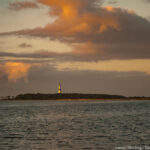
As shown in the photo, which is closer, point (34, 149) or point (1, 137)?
point (34, 149)

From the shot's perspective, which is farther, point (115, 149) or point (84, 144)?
point (84, 144)

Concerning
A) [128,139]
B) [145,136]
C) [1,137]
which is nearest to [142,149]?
[128,139]

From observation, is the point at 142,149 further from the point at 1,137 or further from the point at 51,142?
the point at 1,137

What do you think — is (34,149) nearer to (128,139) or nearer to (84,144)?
(84,144)

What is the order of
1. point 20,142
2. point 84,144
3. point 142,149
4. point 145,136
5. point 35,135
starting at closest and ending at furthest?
point 142,149
point 84,144
point 20,142
point 145,136
point 35,135

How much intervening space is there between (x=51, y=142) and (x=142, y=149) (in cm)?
903

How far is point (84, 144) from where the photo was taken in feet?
89.0

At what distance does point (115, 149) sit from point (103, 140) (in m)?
4.59

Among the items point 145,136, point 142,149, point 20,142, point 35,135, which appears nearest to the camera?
point 142,149

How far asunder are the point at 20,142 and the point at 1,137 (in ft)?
14.0

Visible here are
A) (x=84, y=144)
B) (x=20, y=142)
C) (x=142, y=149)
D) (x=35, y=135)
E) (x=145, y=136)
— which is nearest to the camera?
(x=142, y=149)

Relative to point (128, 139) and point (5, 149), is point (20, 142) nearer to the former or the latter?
point (5, 149)

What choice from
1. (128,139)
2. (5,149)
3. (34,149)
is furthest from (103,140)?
(5,149)

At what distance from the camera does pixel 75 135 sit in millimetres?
32625
